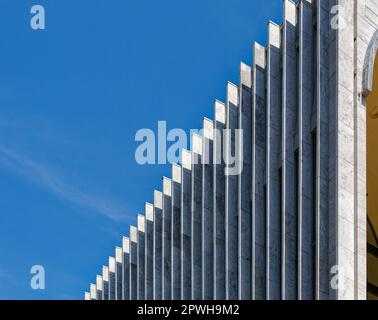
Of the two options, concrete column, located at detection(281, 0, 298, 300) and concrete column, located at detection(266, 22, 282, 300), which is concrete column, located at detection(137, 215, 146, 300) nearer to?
concrete column, located at detection(266, 22, 282, 300)

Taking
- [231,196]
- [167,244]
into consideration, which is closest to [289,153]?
[231,196]

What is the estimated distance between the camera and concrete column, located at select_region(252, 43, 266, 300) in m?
44.9

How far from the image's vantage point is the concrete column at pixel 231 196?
47.7 m

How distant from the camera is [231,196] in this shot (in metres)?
48.7

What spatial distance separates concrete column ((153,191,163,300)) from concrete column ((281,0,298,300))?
16.7 metres

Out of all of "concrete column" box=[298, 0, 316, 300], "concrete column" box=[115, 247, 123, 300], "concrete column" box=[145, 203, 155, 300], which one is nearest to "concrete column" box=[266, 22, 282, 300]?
"concrete column" box=[298, 0, 316, 300]

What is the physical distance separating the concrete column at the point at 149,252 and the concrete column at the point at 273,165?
1647 centimetres

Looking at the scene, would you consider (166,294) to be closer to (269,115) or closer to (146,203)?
(146,203)

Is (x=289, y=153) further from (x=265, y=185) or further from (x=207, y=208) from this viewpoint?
(x=207, y=208)

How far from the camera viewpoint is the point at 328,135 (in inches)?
1610

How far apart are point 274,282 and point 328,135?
6497 millimetres

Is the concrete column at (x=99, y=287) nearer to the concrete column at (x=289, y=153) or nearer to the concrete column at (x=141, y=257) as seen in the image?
the concrete column at (x=141, y=257)

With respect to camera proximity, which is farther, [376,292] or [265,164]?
[376,292]
